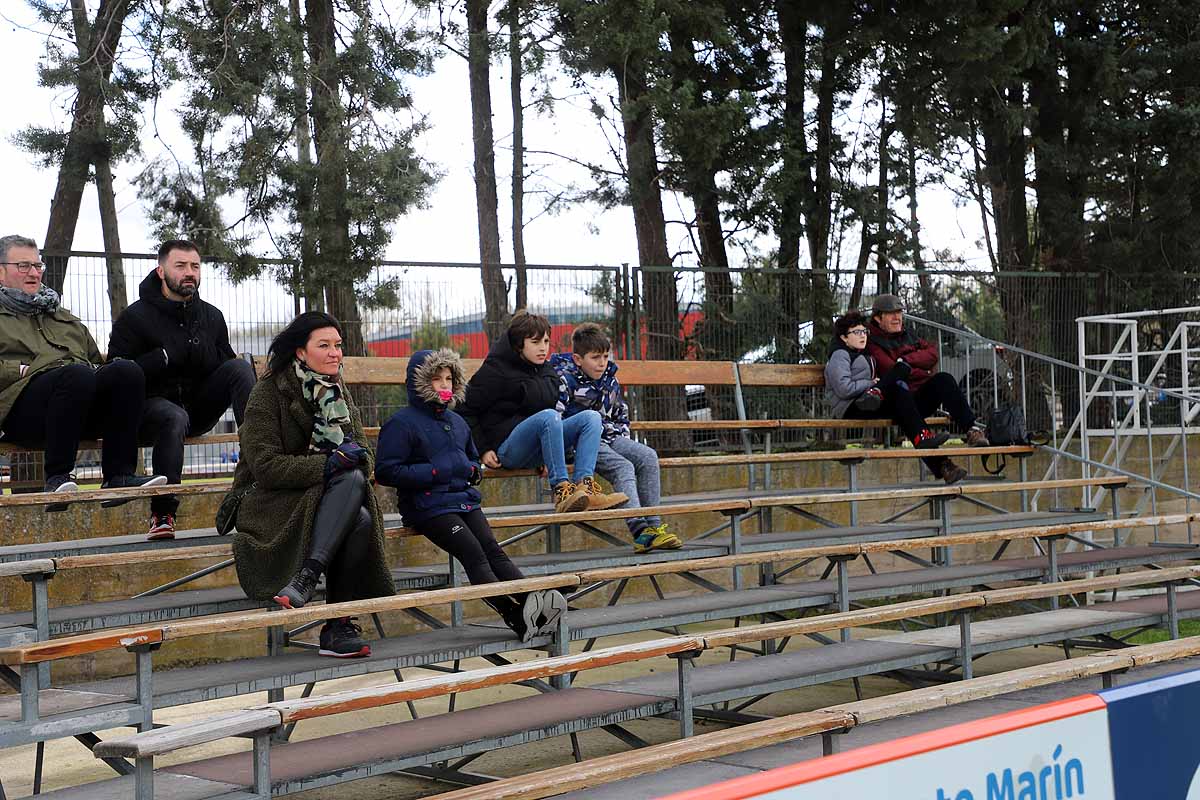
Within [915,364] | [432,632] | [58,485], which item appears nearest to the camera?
[432,632]

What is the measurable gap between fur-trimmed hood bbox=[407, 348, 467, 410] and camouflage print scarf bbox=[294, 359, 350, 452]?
52 cm

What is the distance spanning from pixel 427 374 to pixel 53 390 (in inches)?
67.4

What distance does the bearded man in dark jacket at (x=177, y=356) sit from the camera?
6.30 m

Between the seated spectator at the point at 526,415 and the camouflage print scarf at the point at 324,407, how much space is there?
68.4 inches

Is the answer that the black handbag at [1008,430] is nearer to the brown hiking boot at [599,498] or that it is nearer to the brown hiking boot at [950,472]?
the brown hiking boot at [950,472]

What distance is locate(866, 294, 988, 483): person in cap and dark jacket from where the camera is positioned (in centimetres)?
1010

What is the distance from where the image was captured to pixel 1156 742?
363cm

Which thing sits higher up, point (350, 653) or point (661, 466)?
point (661, 466)

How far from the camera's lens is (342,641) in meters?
5.04

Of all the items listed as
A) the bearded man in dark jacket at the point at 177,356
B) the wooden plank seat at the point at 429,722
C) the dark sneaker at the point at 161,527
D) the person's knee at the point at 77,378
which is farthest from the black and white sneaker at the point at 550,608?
the person's knee at the point at 77,378

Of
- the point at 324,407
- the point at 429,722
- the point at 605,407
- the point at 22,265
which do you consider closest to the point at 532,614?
the point at 429,722

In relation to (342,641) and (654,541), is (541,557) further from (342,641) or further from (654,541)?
(342,641)

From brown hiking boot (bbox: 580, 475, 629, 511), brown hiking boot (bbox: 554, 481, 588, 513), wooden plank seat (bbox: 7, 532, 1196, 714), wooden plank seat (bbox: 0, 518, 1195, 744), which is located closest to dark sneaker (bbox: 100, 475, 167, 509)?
wooden plank seat (bbox: 7, 532, 1196, 714)

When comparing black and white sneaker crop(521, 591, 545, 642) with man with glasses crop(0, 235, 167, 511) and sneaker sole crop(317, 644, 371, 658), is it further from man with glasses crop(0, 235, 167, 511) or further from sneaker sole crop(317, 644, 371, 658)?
man with glasses crop(0, 235, 167, 511)
